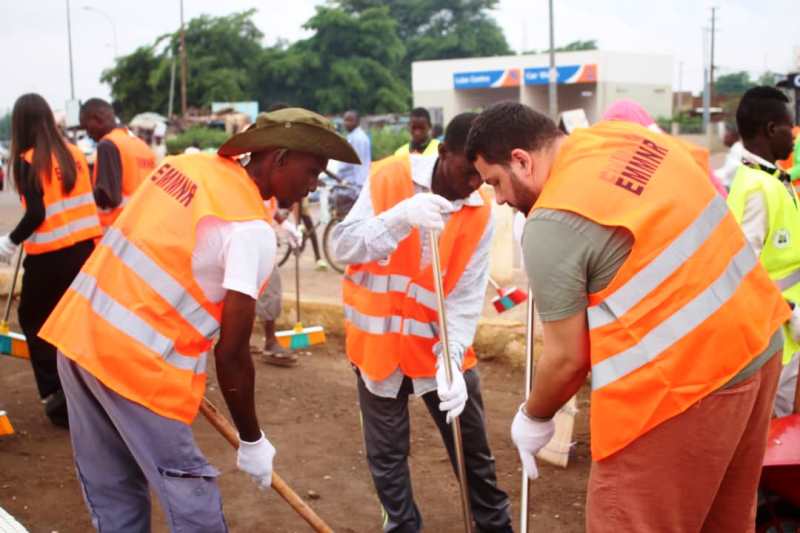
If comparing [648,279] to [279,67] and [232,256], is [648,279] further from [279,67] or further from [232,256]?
[279,67]

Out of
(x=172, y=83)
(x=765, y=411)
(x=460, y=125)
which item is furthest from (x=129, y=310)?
(x=172, y=83)

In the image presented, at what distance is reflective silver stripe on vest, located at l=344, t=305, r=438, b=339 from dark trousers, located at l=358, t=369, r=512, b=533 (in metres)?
0.21

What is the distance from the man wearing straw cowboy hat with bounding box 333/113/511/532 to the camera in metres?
3.79

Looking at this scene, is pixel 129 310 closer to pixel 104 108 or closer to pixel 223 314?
pixel 223 314

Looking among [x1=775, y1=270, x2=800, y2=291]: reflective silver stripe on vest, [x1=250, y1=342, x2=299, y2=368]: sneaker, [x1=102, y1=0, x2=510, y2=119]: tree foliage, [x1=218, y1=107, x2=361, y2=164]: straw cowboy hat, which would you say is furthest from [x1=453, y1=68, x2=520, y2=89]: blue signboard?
[x1=218, y1=107, x2=361, y2=164]: straw cowboy hat

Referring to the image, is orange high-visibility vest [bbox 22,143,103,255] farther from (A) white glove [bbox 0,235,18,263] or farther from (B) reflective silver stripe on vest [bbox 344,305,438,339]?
(B) reflective silver stripe on vest [bbox 344,305,438,339]

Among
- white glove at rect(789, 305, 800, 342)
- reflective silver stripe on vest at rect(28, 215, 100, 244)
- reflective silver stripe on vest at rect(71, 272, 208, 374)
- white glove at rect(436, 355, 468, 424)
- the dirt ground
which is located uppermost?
reflective silver stripe on vest at rect(71, 272, 208, 374)

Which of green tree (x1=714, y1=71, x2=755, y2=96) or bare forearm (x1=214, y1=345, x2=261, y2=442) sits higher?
green tree (x1=714, y1=71, x2=755, y2=96)

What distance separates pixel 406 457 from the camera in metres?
3.89

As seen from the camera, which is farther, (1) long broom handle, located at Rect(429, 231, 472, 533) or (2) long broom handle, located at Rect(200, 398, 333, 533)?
(1) long broom handle, located at Rect(429, 231, 472, 533)

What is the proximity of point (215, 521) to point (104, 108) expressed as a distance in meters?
4.58

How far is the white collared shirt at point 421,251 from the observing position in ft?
11.8

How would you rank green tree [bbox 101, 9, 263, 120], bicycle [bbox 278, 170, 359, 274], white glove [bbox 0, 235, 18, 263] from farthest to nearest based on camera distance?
green tree [bbox 101, 9, 263, 120], bicycle [bbox 278, 170, 359, 274], white glove [bbox 0, 235, 18, 263]

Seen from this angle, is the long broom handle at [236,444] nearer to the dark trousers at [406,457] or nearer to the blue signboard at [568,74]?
the dark trousers at [406,457]
